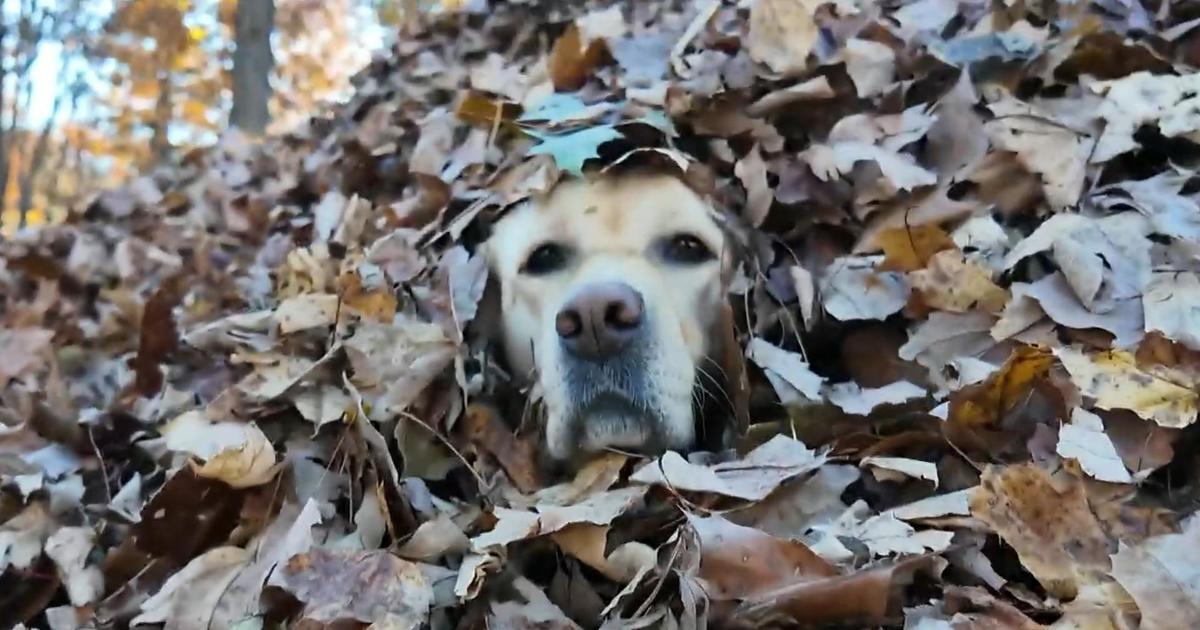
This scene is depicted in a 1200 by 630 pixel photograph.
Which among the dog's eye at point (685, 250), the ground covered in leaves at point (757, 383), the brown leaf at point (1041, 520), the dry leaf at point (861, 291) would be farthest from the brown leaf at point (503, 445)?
the brown leaf at point (1041, 520)

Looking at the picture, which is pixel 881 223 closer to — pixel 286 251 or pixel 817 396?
pixel 817 396

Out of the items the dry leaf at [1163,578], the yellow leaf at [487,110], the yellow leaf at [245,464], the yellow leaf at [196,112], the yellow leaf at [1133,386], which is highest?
the yellow leaf at [487,110]

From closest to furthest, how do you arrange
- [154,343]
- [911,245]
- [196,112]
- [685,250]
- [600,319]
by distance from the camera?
1. [600,319]
2. [911,245]
3. [685,250]
4. [154,343]
5. [196,112]

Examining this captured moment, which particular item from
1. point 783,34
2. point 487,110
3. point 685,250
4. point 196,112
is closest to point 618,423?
point 685,250

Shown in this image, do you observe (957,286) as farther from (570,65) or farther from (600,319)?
(570,65)

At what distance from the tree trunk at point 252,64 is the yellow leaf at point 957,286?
8.17 meters

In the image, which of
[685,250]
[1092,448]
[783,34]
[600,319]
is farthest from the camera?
[783,34]

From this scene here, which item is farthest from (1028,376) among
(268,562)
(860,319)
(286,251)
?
(286,251)

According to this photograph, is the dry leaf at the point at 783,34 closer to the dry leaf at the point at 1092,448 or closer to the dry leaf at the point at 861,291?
the dry leaf at the point at 861,291

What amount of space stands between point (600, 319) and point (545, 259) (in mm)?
556

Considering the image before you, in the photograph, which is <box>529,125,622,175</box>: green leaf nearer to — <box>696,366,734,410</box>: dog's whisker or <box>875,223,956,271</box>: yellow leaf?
<box>696,366,734,410</box>: dog's whisker

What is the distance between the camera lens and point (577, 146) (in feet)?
10.4

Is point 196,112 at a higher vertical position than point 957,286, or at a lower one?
lower

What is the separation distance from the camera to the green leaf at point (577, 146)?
10.3 ft
